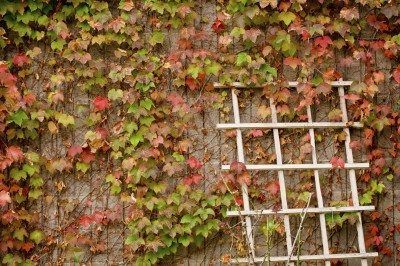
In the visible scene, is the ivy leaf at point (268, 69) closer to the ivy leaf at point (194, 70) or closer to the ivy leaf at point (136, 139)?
the ivy leaf at point (194, 70)

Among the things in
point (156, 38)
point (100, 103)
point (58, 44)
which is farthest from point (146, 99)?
point (58, 44)

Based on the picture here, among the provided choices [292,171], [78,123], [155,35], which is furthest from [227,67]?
[78,123]

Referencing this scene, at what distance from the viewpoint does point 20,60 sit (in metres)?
3.87

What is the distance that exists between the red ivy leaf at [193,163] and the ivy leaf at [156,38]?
0.85m

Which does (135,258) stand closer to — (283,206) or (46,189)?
(46,189)

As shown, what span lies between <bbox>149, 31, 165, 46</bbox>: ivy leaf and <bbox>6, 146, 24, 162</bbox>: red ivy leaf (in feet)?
3.83

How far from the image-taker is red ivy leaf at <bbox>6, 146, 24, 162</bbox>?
12.2 feet

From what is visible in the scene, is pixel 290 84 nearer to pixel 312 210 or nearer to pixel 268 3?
pixel 268 3

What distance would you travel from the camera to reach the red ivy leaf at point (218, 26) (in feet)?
13.2

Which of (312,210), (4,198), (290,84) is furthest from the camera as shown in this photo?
(290,84)

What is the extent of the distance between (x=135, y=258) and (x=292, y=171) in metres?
1.26

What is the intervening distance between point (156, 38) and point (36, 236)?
159cm

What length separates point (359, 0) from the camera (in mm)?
4016

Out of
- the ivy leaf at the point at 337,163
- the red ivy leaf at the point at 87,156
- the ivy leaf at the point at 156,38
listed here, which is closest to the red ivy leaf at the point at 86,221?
the red ivy leaf at the point at 87,156
